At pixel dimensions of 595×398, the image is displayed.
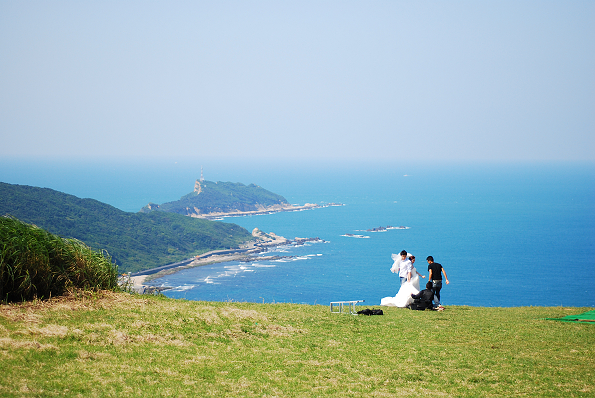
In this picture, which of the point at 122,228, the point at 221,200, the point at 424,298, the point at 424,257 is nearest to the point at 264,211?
the point at 221,200

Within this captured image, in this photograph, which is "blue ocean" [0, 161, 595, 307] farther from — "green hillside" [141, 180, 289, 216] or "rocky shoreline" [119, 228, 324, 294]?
"green hillside" [141, 180, 289, 216]

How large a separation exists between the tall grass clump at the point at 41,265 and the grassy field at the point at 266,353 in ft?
1.61

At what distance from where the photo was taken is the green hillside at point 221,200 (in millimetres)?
159625

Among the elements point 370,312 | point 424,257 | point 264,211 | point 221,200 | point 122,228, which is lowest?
point 424,257

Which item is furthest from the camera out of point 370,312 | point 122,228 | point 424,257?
point 122,228

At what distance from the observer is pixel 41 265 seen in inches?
378

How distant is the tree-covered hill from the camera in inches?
3666

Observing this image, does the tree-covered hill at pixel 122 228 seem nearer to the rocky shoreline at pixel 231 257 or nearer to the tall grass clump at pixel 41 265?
the rocky shoreline at pixel 231 257

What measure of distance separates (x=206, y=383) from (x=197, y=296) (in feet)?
212

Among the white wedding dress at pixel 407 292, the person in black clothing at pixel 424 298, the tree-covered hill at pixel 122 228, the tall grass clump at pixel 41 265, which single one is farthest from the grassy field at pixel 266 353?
the tree-covered hill at pixel 122 228

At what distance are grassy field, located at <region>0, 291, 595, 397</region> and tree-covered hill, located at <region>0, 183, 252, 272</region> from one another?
8609cm

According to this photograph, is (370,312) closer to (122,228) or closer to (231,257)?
(231,257)

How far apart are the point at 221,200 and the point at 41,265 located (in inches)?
6462

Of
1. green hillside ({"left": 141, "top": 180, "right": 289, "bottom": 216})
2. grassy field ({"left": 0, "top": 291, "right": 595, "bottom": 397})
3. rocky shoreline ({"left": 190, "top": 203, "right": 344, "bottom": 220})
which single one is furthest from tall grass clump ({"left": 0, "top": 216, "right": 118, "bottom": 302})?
rocky shoreline ({"left": 190, "top": 203, "right": 344, "bottom": 220})
